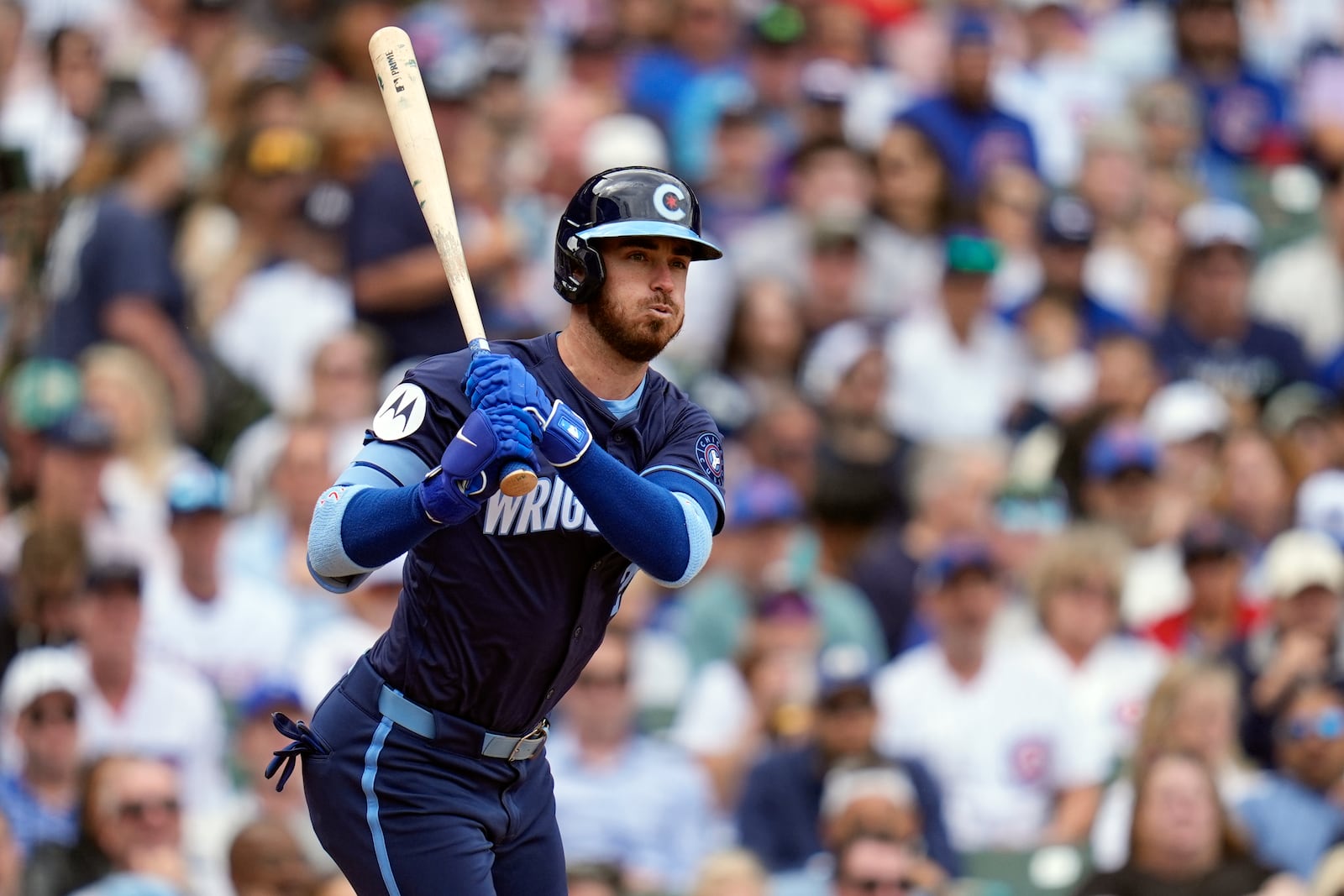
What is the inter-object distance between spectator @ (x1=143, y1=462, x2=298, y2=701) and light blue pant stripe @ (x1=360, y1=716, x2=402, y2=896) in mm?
3665

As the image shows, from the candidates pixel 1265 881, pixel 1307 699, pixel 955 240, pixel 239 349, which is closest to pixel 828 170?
pixel 955 240

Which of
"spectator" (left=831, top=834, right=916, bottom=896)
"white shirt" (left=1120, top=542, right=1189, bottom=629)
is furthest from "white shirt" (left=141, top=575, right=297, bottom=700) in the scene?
"white shirt" (left=1120, top=542, right=1189, bottom=629)

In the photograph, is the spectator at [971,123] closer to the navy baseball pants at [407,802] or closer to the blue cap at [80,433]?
the blue cap at [80,433]

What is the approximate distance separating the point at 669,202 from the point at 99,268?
5.36 metres

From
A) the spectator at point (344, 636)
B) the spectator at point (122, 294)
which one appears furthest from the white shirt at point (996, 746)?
the spectator at point (122, 294)

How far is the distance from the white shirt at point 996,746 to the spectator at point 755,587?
1.51 ft

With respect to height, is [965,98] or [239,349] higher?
[965,98]

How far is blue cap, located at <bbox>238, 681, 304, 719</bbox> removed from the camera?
766 cm

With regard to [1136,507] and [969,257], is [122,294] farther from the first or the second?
[1136,507]

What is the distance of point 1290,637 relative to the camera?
29.1ft

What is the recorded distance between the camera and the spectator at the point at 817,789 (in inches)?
308

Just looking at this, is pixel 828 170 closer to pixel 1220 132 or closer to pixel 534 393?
pixel 1220 132

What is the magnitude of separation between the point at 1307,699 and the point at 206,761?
13.9 feet

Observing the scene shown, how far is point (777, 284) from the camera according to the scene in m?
10.1
